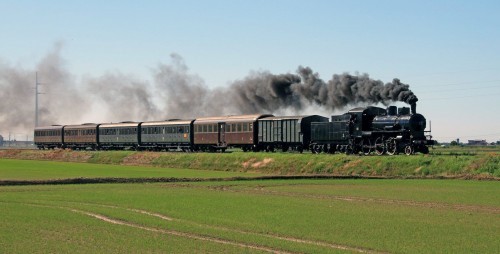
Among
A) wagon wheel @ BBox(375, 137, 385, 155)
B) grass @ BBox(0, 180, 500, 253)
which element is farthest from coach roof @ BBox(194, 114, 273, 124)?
grass @ BBox(0, 180, 500, 253)

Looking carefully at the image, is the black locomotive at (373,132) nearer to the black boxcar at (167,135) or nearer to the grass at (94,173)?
the grass at (94,173)

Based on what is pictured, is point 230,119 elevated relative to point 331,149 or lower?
elevated

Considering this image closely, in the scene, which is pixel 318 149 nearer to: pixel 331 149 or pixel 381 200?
pixel 331 149

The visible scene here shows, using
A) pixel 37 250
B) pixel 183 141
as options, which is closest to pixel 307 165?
pixel 183 141

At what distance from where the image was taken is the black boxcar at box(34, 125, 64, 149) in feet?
375

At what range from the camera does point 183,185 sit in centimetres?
4319

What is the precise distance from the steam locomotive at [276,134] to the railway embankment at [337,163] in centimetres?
326

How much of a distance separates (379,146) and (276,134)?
49.2ft

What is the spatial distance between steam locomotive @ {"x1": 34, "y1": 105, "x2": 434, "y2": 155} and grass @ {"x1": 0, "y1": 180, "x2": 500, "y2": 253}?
17013mm

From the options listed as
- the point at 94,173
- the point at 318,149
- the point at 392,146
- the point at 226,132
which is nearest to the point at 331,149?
the point at 318,149

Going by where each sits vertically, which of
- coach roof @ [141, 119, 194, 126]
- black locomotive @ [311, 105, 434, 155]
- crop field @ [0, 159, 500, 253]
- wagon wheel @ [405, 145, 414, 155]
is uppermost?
coach roof @ [141, 119, 194, 126]

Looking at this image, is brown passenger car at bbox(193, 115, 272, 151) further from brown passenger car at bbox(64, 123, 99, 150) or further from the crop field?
the crop field

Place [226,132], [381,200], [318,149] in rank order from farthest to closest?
1. [226,132]
2. [318,149]
3. [381,200]

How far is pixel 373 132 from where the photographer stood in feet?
193
